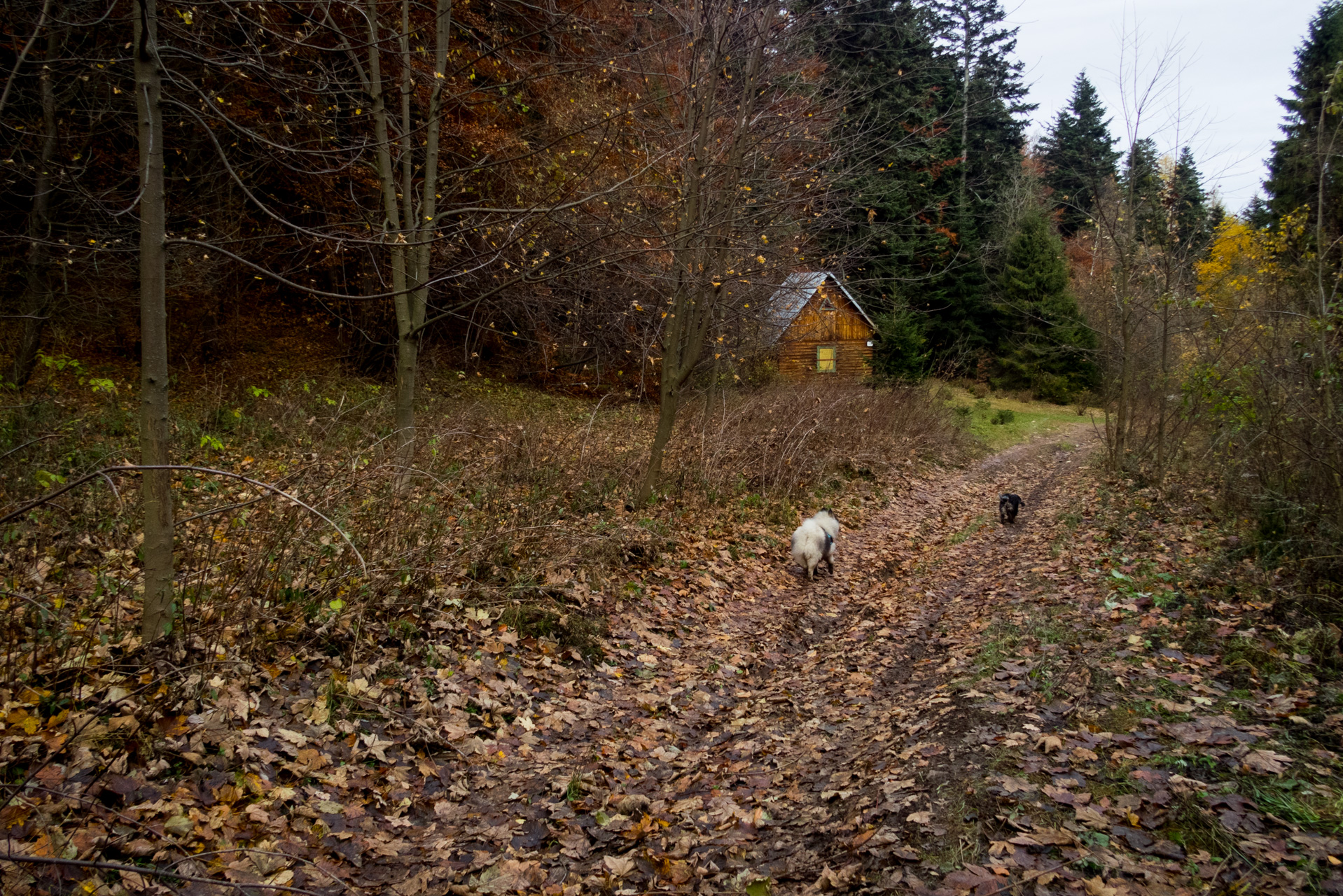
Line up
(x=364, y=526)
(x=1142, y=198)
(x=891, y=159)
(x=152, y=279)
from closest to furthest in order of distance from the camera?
(x=152, y=279)
(x=364, y=526)
(x=891, y=159)
(x=1142, y=198)

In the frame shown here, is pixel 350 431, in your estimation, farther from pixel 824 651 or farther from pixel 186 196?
pixel 186 196

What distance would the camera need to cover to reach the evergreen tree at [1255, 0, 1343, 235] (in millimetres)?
8031

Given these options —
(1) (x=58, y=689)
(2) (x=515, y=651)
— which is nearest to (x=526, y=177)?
(2) (x=515, y=651)

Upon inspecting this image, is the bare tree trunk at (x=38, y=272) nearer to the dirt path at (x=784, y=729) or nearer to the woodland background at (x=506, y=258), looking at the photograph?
the woodland background at (x=506, y=258)

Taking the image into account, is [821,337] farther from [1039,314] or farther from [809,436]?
[809,436]

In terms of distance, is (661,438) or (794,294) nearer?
(661,438)

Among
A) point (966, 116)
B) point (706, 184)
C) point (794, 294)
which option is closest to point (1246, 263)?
point (794, 294)

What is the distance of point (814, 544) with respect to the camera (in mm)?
9836

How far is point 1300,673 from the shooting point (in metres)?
5.46

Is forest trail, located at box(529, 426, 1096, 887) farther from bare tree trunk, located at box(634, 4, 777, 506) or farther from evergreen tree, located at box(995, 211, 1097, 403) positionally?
evergreen tree, located at box(995, 211, 1097, 403)

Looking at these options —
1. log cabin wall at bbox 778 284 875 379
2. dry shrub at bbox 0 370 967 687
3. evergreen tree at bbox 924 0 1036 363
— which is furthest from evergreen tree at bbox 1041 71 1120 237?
dry shrub at bbox 0 370 967 687

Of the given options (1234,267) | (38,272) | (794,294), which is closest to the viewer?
(38,272)

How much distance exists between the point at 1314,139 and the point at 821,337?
71.1 feet

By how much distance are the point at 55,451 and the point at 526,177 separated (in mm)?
10897
